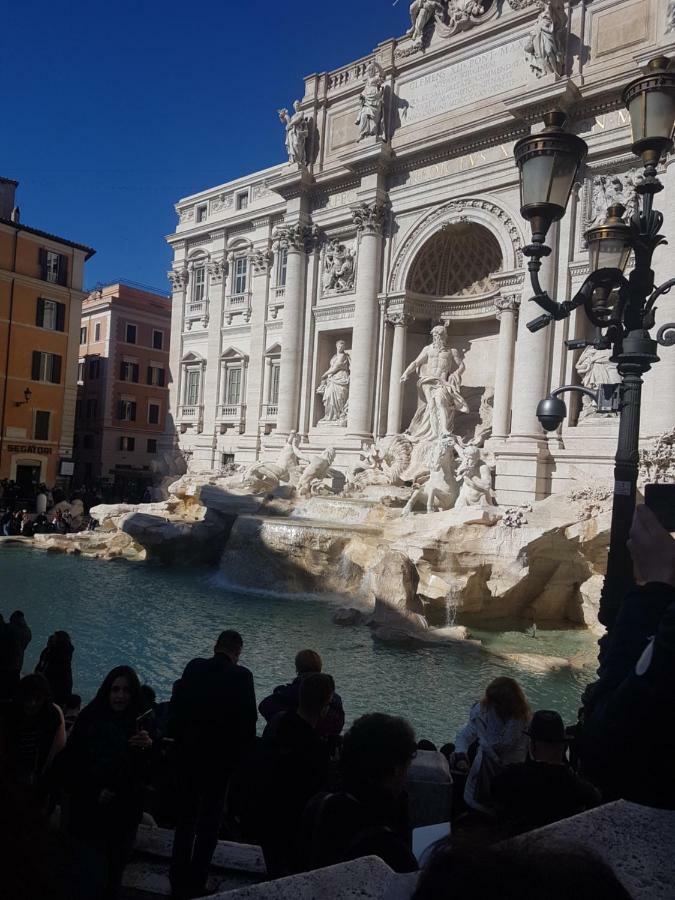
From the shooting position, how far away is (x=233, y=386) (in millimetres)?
25062

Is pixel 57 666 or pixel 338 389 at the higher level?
pixel 338 389

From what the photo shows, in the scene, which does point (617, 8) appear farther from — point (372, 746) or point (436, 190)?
point (372, 746)

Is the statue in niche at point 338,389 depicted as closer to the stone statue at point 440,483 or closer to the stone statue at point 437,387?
the stone statue at point 437,387

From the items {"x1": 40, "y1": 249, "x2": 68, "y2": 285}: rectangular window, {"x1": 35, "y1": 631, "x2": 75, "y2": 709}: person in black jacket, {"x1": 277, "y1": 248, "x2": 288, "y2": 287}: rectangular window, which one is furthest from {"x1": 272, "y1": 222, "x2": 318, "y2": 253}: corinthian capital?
{"x1": 35, "y1": 631, "x2": 75, "y2": 709}: person in black jacket

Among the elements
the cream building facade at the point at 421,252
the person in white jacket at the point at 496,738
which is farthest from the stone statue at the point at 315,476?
the person in white jacket at the point at 496,738

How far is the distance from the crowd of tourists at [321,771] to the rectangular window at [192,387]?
2245 centimetres

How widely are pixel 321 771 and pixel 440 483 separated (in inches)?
460

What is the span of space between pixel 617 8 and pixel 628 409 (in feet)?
51.7

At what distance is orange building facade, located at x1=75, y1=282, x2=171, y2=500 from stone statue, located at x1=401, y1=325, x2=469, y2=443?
18.3m

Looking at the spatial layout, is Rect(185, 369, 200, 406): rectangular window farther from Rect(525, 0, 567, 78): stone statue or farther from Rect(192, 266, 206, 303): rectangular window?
Rect(525, 0, 567, 78): stone statue

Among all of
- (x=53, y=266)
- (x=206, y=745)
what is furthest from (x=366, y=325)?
(x=206, y=745)

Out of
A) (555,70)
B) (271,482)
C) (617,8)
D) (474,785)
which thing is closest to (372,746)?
(474,785)

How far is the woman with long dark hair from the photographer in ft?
8.63

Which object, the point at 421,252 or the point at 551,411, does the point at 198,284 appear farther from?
the point at 551,411
